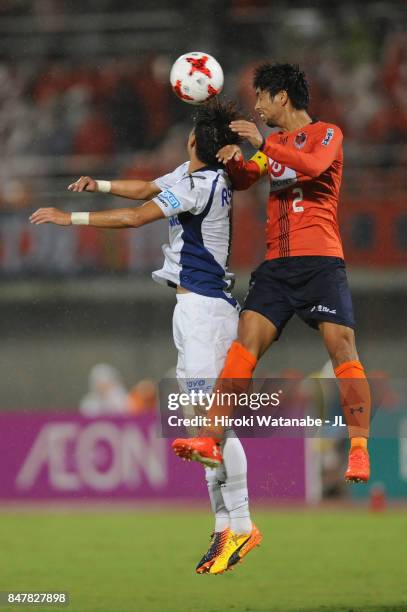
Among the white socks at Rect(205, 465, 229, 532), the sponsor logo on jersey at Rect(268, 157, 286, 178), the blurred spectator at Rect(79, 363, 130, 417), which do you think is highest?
the blurred spectator at Rect(79, 363, 130, 417)

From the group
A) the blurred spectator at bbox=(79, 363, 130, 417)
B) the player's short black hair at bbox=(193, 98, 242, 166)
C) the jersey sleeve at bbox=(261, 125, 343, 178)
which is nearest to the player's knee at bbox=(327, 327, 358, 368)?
the jersey sleeve at bbox=(261, 125, 343, 178)

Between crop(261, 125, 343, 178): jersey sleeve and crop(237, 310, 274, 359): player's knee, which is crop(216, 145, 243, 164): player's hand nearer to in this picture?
crop(261, 125, 343, 178): jersey sleeve

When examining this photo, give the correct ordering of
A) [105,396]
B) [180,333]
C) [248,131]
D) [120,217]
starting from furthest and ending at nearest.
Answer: [105,396] → [180,333] → [120,217] → [248,131]

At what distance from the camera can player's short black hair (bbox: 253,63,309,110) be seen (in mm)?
7137

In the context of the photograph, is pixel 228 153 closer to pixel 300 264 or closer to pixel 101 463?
pixel 300 264

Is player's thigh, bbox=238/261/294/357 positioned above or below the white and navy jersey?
below

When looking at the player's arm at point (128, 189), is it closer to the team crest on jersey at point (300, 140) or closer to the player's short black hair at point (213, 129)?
the player's short black hair at point (213, 129)

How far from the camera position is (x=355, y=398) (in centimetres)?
709

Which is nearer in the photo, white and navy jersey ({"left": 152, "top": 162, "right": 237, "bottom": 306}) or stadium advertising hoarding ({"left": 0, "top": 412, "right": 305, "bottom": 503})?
white and navy jersey ({"left": 152, "top": 162, "right": 237, "bottom": 306})

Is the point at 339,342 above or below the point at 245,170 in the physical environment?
below

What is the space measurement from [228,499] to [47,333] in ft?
33.3

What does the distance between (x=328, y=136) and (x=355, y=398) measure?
147 cm

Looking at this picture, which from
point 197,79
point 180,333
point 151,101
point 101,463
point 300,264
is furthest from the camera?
point 151,101

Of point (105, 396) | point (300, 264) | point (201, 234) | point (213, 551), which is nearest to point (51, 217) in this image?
point (201, 234)
